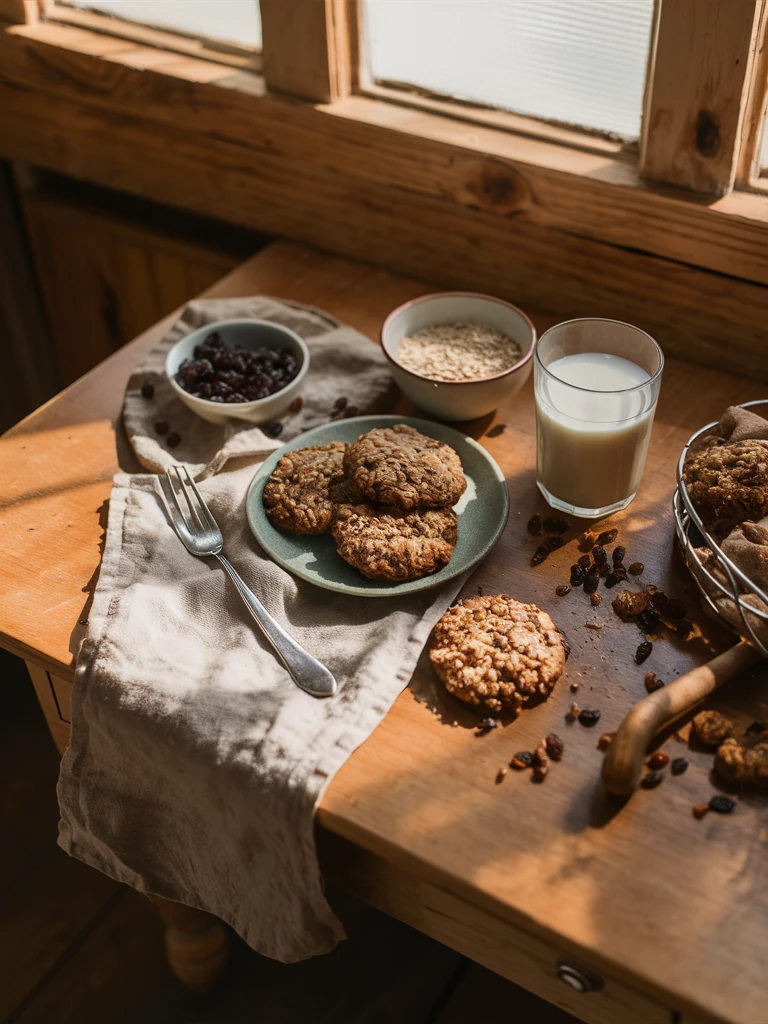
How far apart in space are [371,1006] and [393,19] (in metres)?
1.56

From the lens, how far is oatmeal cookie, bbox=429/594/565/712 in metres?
0.96

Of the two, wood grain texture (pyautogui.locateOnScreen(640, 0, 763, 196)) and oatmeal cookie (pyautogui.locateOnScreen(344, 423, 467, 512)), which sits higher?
wood grain texture (pyautogui.locateOnScreen(640, 0, 763, 196))

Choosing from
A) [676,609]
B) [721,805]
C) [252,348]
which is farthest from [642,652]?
[252,348]

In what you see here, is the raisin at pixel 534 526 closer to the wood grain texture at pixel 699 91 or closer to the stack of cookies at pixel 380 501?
the stack of cookies at pixel 380 501

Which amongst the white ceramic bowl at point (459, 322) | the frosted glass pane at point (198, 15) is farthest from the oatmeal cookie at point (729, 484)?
the frosted glass pane at point (198, 15)

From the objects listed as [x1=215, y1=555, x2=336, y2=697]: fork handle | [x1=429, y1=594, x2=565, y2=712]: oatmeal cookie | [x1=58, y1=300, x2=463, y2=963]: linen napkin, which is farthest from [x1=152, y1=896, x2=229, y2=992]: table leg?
[x1=429, y1=594, x2=565, y2=712]: oatmeal cookie

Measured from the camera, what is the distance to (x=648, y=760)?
0.92m

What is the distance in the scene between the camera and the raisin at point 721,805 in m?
0.87

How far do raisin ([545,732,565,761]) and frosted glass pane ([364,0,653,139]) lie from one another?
2.95ft

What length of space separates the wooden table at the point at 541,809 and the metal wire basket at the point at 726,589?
4cm

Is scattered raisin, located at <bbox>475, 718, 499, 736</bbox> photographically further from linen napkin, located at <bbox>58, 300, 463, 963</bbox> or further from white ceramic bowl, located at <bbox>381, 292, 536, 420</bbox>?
white ceramic bowl, located at <bbox>381, 292, 536, 420</bbox>

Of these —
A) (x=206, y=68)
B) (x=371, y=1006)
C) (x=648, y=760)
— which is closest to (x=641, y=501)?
(x=648, y=760)

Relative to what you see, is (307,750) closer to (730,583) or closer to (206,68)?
(730,583)

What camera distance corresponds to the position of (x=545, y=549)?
114cm
